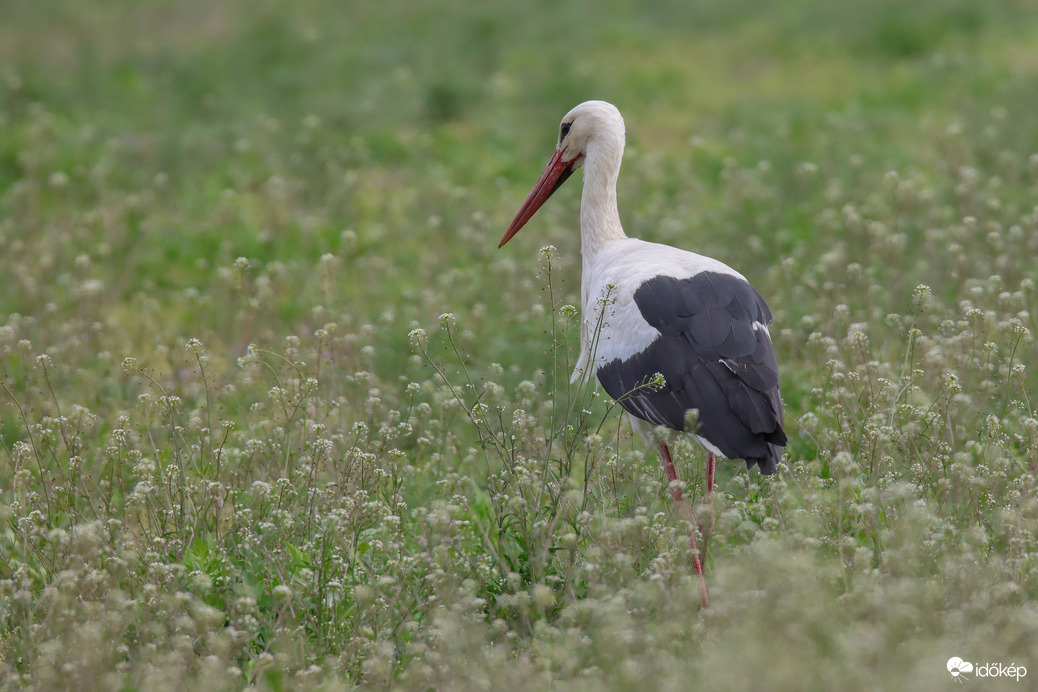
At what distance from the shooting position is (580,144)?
5230 mm

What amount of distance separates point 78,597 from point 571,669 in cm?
151

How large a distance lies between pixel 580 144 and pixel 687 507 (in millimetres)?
2170

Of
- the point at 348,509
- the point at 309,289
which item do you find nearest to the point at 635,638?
the point at 348,509

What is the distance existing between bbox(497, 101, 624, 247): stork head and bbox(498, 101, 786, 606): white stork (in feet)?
2.12

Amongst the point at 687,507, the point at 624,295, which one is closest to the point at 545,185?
the point at 624,295

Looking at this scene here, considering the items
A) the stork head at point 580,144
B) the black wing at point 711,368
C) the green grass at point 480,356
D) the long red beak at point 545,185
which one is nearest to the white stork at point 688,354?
the black wing at point 711,368

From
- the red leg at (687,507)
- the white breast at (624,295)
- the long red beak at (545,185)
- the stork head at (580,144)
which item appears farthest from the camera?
the long red beak at (545,185)

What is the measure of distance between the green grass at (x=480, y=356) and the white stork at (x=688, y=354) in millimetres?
165

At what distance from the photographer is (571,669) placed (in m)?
2.79

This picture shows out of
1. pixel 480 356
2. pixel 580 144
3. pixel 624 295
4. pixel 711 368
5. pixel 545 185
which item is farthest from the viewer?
pixel 480 356

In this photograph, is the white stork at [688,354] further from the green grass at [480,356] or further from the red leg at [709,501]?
the green grass at [480,356]

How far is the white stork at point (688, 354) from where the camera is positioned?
3684 mm

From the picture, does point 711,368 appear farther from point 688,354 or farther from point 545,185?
point 545,185

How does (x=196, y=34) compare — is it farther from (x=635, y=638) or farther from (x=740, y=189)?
(x=635, y=638)
